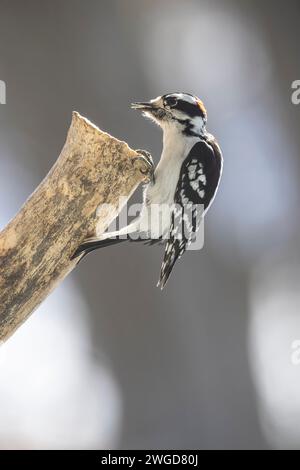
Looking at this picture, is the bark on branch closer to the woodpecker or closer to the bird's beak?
the woodpecker

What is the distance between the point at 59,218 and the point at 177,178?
0.62 meters

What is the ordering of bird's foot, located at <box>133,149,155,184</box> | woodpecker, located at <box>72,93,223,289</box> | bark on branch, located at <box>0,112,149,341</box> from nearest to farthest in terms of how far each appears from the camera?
bark on branch, located at <box>0,112,149,341</box>
bird's foot, located at <box>133,149,155,184</box>
woodpecker, located at <box>72,93,223,289</box>

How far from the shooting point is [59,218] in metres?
2.79

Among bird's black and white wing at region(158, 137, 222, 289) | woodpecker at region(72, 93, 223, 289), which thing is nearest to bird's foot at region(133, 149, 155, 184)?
woodpecker at region(72, 93, 223, 289)

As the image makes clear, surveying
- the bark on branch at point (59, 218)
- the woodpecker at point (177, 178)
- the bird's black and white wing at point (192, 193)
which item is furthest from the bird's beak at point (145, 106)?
the bark on branch at point (59, 218)

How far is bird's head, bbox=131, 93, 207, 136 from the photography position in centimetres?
329

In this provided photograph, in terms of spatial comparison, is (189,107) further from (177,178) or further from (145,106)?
(177,178)

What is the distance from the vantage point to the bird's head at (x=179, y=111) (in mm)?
3289

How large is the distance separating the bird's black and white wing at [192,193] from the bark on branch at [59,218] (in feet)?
1.49

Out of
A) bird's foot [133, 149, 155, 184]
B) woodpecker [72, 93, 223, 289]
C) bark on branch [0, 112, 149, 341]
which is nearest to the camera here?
bark on branch [0, 112, 149, 341]

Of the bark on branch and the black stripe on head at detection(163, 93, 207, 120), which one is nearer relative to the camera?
the bark on branch

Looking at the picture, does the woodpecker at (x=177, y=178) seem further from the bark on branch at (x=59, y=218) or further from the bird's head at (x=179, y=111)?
the bark on branch at (x=59, y=218)

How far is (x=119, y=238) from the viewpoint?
3041 millimetres

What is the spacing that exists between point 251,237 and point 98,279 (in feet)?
2.93
